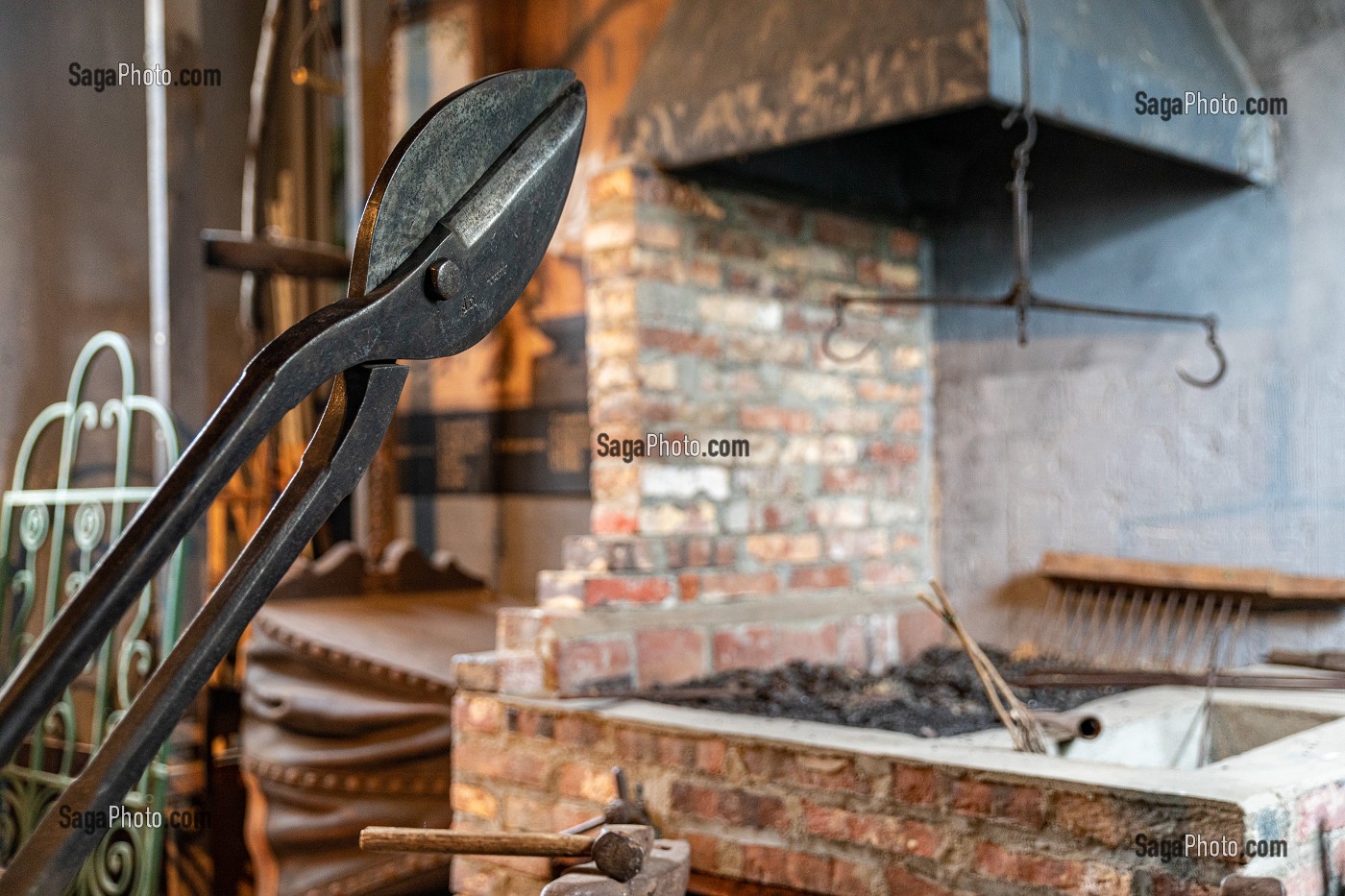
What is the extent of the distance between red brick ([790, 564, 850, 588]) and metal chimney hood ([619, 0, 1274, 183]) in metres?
1.06

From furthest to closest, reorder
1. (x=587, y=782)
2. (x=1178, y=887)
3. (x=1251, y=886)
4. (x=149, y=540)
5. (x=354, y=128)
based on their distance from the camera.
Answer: (x=354, y=128)
(x=587, y=782)
(x=1178, y=887)
(x=1251, y=886)
(x=149, y=540)

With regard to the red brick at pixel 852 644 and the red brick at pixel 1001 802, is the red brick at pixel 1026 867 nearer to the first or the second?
the red brick at pixel 1001 802

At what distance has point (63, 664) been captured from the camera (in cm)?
56

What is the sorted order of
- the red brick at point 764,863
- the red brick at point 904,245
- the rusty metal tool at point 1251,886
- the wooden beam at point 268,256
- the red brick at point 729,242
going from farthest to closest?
the wooden beam at point 268,256 → the red brick at point 904,245 → the red brick at point 729,242 → the red brick at point 764,863 → the rusty metal tool at point 1251,886

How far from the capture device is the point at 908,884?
78.0 inches

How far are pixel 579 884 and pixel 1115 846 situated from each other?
808 mm

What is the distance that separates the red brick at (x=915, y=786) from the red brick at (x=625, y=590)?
89 centimetres

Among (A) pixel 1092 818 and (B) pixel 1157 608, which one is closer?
(A) pixel 1092 818

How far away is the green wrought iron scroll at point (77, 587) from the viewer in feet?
10.1

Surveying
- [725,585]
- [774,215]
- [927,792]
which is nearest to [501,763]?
[725,585]

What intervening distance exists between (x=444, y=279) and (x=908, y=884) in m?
1.62

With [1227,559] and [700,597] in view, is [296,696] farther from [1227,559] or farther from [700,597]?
[1227,559]

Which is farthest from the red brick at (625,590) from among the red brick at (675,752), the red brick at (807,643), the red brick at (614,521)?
the red brick at (675,752)

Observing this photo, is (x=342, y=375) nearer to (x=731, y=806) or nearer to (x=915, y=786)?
(x=915, y=786)
